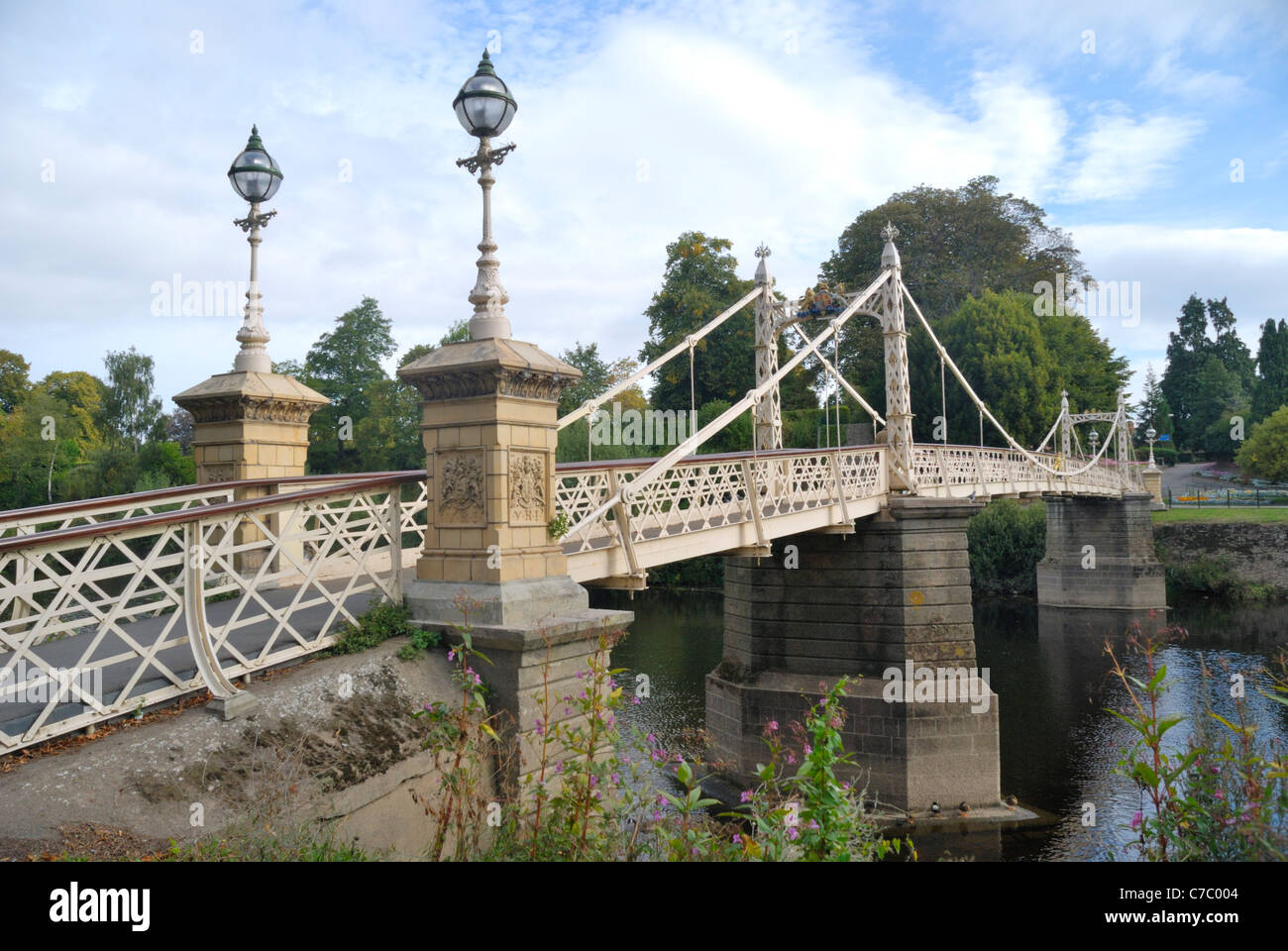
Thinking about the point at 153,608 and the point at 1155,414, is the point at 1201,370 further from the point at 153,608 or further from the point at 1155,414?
the point at 153,608

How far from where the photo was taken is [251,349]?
25.3ft

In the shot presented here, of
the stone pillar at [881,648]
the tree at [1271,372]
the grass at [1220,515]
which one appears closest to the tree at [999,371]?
the grass at [1220,515]

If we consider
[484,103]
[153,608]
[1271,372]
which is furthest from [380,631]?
[1271,372]

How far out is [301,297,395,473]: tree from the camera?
39.7 metres

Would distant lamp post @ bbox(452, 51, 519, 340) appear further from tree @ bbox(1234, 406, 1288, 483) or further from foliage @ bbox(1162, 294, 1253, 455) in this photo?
foliage @ bbox(1162, 294, 1253, 455)

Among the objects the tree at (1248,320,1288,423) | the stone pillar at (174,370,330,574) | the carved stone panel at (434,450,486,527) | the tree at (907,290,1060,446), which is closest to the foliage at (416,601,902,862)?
the carved stone panel at (434,450,486,527)

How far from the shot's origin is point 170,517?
4.73 m

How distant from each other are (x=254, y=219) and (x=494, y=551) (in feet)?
12.1

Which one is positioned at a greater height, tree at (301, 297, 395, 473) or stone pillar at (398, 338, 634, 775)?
tree at (301, 297, 395, 473)

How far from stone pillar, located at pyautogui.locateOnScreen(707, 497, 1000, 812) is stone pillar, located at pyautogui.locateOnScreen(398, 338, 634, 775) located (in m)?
8.46
